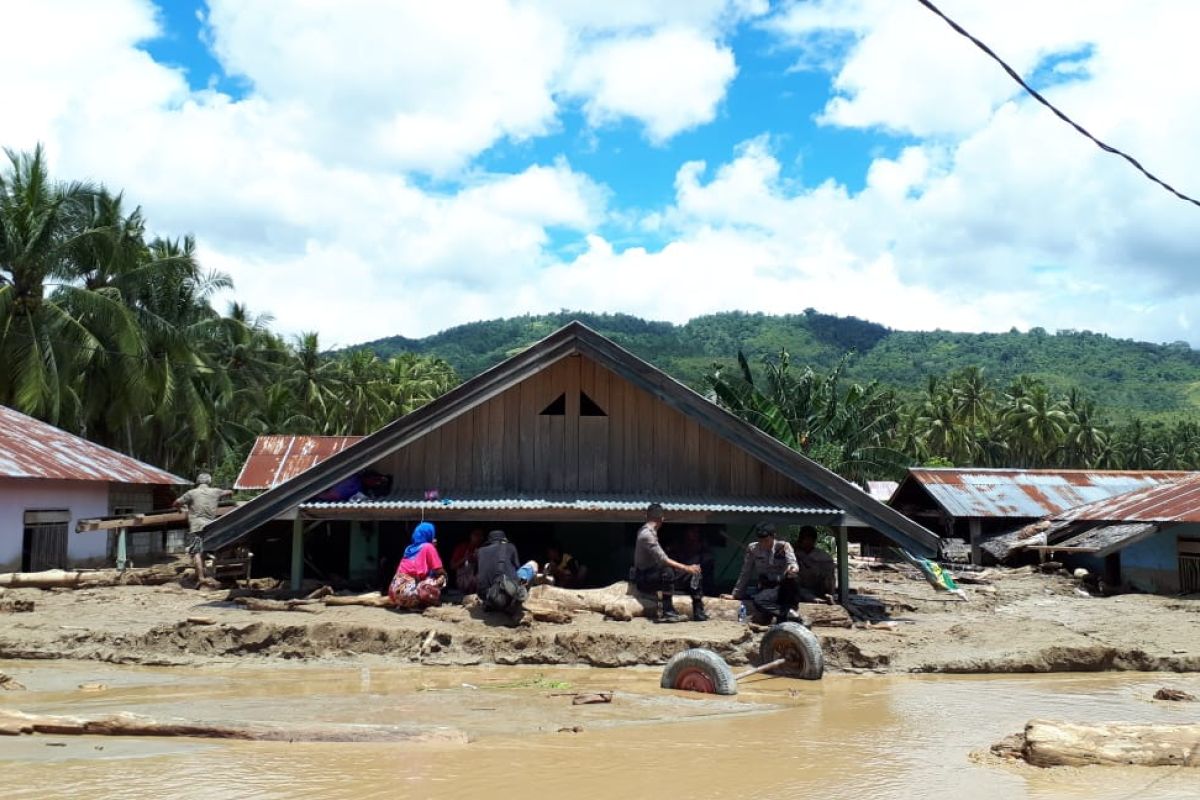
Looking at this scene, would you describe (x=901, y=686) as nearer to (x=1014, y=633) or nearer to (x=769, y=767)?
(x=1014, y=633)

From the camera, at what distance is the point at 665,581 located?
40.2 feet

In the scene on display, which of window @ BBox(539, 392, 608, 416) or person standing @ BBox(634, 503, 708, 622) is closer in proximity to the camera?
person standing @ BBox(634, 503, 708, 622)

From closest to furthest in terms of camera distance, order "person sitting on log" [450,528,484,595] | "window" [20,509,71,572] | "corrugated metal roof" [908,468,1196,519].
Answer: "person sitting on log" [450,528,484,595] < "window" [20,509,71,572] < "corrugated metal roof" [908,468,1196,519]

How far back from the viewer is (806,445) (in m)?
28.7

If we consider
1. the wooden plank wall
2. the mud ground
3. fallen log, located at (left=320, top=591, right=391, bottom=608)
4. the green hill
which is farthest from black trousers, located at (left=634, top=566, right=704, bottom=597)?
the green hill

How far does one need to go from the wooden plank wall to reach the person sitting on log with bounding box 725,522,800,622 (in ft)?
11.1

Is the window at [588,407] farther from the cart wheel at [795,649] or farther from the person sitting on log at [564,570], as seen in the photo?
the cart wheel at [795,649]

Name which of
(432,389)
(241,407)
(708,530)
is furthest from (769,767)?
(432,389)

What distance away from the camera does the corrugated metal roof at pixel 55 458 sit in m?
19.7

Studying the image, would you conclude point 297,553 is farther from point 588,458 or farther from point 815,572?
point 815,572

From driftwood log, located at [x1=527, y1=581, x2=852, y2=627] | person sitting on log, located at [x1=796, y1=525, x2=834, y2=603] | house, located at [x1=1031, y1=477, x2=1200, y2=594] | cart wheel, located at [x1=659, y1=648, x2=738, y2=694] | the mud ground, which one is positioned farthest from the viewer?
house, located at [x1=1031, y1=477, x2=1200, y2=594]

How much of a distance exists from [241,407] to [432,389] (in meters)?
20.7

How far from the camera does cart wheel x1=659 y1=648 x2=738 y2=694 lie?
360 inches

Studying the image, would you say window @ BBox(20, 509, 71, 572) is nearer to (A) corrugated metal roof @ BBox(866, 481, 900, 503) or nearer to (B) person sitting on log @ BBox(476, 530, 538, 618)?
(B) person sitting on log @ BBox(476, 530, 538, 618)
